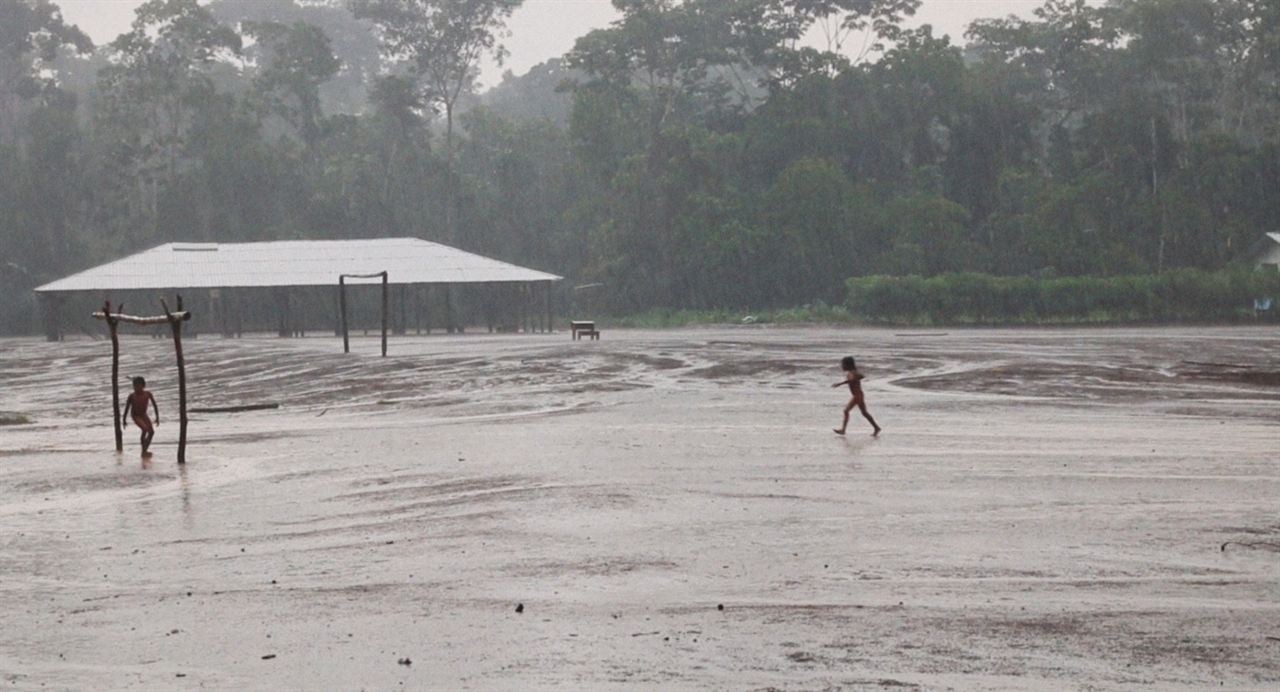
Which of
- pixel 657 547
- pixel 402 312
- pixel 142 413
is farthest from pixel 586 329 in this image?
pixel 657 547

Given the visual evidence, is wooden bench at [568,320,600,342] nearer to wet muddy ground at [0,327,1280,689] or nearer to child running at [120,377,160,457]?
wet muddy ground at [0,327,1280,689]

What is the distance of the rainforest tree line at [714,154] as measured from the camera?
78.3 m

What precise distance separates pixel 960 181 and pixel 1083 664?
77.5 metres

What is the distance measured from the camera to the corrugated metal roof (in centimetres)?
6638

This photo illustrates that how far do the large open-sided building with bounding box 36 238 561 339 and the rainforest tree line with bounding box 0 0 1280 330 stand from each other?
13.2 m

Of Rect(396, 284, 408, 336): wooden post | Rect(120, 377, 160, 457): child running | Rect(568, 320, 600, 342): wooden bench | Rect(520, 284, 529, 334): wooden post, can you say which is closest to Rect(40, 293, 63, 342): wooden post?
Rect(396, 284, 408, 336): wooden post

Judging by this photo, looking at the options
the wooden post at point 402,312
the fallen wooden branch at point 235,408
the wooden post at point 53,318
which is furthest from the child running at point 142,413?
the wooden post at point 53,318

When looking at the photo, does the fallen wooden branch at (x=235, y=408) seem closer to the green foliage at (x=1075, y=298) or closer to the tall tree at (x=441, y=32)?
the green foliage at (x=1075, y=298)

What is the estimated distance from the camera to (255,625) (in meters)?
10.4

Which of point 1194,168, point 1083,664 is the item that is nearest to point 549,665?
point 1083,664

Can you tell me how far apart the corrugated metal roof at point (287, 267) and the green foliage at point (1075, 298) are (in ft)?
49.7

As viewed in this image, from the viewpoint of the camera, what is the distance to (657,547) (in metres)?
12.8

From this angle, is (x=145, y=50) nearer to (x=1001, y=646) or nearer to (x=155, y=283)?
(x=155, y=283)

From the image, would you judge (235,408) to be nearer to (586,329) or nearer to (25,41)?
(586,329)
